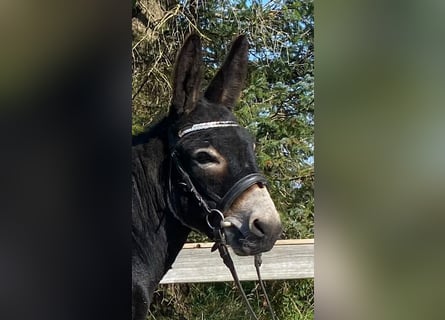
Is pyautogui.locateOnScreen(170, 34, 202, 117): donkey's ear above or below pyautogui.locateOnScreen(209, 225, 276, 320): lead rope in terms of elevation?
above

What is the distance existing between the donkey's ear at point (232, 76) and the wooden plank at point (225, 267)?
0.75m

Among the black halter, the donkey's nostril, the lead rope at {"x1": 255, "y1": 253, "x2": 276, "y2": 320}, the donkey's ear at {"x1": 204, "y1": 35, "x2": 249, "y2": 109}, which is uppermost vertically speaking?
the donkey's ear at {"x1": 204, "y1": 35, "x2": 249, "y2": 109}

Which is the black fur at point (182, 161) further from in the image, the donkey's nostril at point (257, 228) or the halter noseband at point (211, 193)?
the donkey's nostril at point (257, 228)

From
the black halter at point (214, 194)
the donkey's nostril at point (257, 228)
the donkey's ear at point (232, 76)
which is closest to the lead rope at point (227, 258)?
the black halter at point (214, 194)

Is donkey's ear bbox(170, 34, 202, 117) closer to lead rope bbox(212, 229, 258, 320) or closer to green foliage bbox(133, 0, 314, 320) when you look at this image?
green foliage bbox(133, 0, 314, 320)

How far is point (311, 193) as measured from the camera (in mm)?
3156

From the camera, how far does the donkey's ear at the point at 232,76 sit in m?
3.04

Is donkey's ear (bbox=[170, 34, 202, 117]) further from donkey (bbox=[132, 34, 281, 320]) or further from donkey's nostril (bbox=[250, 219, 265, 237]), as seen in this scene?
donkey's nostril (bbox=[250, 219, 265, 237])

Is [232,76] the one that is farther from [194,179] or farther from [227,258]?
[227,258]

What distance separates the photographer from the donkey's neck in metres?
3.04

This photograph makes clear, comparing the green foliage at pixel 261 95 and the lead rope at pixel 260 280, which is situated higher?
the green foliage at pixel 261 95

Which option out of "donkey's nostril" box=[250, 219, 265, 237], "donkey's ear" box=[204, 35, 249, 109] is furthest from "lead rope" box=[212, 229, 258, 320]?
"donkey's ear" box=[204, 35, 249, 109]

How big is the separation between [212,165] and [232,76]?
0.47 meters
